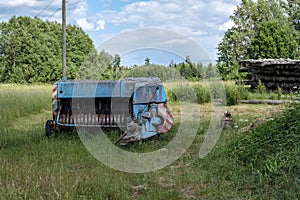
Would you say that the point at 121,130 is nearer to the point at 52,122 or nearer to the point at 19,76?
the point at 52,122

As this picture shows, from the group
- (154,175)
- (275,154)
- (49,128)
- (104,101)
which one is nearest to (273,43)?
(104,101)

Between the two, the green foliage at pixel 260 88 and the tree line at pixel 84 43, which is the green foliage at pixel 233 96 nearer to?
the green foliage at pixel 260 88

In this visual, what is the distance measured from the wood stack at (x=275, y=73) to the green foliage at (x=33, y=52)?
67.6 feet

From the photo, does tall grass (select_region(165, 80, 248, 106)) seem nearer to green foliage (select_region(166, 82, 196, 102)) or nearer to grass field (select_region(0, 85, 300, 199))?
green foliage (select_region(166, 82, 196, 102))

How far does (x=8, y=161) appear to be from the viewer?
4.68m

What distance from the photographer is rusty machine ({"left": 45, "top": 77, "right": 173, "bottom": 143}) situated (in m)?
5.62

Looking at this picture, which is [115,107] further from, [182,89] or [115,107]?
[182,89]

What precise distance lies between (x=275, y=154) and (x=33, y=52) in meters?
36.7

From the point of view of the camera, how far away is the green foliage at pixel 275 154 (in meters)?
3.59

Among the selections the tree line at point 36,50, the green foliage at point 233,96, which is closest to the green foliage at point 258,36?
the tree line at point 36,50

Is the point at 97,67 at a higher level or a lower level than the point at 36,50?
lower

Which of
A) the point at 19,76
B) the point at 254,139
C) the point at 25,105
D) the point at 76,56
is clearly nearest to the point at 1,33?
the point at 19,76

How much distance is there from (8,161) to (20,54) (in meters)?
35.5

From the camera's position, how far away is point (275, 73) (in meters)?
16.9
